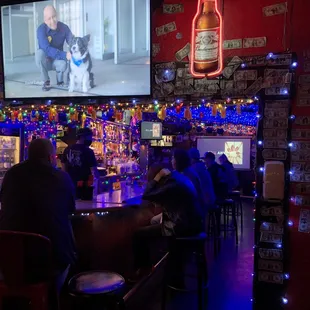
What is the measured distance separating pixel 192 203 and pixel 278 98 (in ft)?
4.18

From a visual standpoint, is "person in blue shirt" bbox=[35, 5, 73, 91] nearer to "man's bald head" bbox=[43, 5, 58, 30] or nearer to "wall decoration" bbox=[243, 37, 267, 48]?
"man's bald head" bbox=[43, 5, 58, 30]

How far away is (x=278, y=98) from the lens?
10.4 feet

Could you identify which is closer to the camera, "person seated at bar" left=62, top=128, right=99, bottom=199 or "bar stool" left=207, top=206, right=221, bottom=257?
"person seated at bar" left=62, top=128, right=99, bottom=199

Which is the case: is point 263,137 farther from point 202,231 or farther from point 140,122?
point 140,122

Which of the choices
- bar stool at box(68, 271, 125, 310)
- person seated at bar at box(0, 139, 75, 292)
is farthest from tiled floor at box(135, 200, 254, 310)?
person seated at bar at box(0, 139, 75, 292)

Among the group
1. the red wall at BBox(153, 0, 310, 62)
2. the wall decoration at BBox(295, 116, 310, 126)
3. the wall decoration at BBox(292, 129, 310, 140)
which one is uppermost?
the red wall at BBox(153, 0, 310, 62)

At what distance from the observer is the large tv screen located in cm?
359

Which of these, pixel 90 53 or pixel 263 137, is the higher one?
pixel 90 53

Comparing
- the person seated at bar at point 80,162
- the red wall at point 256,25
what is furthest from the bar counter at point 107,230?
the red wall at point 256,25

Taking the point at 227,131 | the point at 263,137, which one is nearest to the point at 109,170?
the point at 263,137

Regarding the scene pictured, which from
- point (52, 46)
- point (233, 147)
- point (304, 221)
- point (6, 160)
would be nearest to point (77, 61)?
point (52, 46)

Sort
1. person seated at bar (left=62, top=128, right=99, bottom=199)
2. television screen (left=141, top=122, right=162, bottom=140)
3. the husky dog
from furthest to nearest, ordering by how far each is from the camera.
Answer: television screen (left=141, top=122, right=162, bottom=140), person seated at bar (left=62, top=128, right=99, bottom=199), the husky dog

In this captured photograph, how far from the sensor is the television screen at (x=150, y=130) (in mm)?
9031

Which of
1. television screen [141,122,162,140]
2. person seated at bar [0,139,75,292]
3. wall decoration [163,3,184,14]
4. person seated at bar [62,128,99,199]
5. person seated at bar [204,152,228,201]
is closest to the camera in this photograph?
person seated at bar [0,139,75,292]
